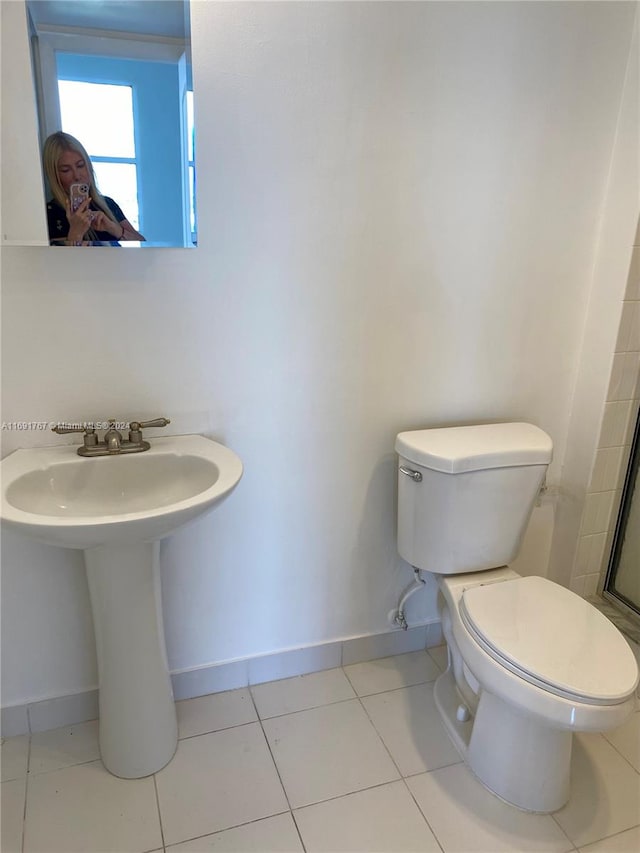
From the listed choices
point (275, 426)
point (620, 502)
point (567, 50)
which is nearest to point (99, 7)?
point (275, 426)

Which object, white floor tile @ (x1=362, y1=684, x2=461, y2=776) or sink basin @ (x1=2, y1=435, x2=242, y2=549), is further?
white floor tile @ (x1=362, y1=684, x2=461, y2=776)

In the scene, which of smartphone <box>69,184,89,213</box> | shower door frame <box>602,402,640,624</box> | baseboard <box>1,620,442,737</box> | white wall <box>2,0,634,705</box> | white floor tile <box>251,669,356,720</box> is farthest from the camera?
shower door frame <box>602,402,640,624</box>

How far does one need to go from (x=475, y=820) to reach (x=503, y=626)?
1.53 ft

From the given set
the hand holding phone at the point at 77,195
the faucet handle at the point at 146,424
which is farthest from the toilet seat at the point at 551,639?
the hand holding phone at the point at 77,195

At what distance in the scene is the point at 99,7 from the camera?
1184 mm

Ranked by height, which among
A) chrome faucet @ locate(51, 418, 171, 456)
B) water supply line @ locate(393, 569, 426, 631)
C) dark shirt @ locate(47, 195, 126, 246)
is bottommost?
water supply line @ locate(393, 569, 426, 631)

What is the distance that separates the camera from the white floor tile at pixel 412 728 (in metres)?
1.55

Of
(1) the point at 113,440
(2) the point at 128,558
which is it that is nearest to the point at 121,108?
(1) the point at 113,440

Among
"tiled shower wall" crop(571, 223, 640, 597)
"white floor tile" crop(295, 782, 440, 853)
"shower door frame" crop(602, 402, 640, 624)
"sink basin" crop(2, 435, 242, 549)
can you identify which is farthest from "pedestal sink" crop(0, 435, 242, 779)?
"shower door frame" crop(602, 402, 640, 624)

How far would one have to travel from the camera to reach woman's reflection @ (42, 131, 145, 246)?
4.02 ft

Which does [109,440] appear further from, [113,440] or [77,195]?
[77,195]

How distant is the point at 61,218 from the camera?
1263mm

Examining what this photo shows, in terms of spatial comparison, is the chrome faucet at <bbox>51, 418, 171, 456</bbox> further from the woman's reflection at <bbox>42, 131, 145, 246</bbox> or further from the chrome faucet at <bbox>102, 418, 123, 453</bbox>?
the woman's reflection at <bbox>42, 131, 145, 246</bbox>

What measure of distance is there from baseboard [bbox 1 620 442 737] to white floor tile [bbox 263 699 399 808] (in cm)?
15
